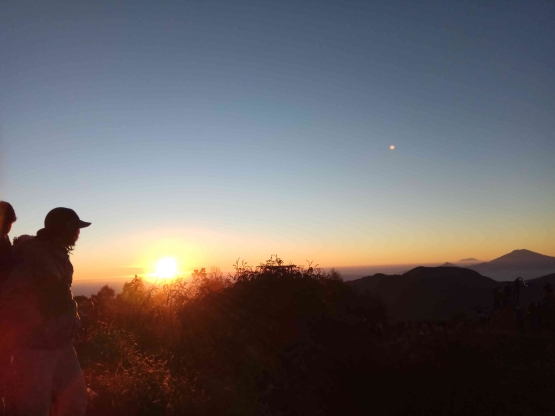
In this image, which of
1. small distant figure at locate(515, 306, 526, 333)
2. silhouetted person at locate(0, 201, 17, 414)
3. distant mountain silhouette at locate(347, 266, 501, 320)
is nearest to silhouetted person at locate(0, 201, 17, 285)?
silhouetted person at locate(0, 201, 17, 414)

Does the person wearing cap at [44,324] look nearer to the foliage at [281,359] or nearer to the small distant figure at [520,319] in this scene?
the foliage at [281,359]

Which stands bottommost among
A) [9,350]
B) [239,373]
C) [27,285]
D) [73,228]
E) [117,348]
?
[239,373]

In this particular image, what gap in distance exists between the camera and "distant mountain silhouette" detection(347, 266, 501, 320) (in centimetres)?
2601

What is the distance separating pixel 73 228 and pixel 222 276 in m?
8.48

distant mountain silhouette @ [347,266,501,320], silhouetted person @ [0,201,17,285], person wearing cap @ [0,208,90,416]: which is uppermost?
silhouetted person @ [0,201,17,285]

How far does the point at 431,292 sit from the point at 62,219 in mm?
29642

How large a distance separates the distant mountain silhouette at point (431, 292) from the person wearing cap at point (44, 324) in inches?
792

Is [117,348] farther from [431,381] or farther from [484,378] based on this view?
[484,378]

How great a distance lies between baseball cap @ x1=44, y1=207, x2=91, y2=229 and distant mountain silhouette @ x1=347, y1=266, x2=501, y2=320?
2016 centimetres

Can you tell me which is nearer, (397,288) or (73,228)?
(73,228)

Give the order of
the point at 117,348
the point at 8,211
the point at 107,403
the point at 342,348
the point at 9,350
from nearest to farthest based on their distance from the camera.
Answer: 1. the point at 9,350
2. the point at 8,211
3. the point at 107,403
4. the point at 117,348
5. the point at 342,348

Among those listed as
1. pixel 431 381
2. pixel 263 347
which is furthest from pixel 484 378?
pixel 263 347

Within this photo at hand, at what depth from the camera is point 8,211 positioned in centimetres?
393

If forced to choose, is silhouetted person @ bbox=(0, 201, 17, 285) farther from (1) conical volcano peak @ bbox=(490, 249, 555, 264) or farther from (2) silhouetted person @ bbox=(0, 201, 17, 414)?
(1) conical volcano peak @ bbox=(490, 249, 555, 264)
